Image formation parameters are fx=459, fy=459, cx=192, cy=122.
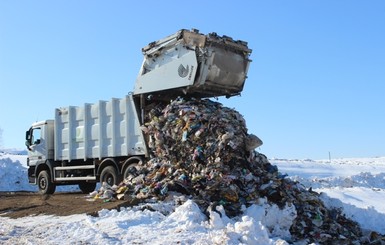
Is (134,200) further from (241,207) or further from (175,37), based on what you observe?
(175,37)

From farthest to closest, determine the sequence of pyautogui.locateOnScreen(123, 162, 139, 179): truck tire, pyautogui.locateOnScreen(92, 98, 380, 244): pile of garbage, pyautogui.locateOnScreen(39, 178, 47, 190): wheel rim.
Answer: pyautogui.locateOnScreen(39, 178, 47, 190): wheel rim, pyautogui.locateOnScreen(123, 162, 139, 179): truck tire, pyautogui.locateOnScreen(92, 98, 380, 244): pile of garbage

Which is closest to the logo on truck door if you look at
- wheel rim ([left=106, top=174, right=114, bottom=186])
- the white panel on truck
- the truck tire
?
the white panel on truck

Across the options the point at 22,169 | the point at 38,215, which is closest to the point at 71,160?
the point at 38,215

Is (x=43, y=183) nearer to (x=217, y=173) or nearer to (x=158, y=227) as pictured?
(x=217, y=173)

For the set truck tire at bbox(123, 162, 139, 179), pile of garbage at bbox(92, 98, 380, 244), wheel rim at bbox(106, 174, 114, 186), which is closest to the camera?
pile of garbage at bbox(92, 98, 380, 244)

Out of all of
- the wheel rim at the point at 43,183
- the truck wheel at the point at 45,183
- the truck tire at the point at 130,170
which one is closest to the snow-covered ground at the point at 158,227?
the truck tire at the point at 130,170

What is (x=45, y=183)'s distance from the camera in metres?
15.2

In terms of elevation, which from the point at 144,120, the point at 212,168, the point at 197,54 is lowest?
the point at 212,168

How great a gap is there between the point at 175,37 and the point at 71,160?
570cm

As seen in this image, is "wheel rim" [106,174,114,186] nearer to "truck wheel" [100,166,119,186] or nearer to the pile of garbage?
"truck wheel" [100,166,119,186]

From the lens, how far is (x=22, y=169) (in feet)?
78.1

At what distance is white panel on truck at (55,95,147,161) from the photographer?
468 inches

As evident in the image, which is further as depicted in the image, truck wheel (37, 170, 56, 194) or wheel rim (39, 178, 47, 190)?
wheel rim (39, 178, 47, 190)

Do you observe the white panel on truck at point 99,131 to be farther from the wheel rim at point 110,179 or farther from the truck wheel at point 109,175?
the wheel rim at point 110,179
